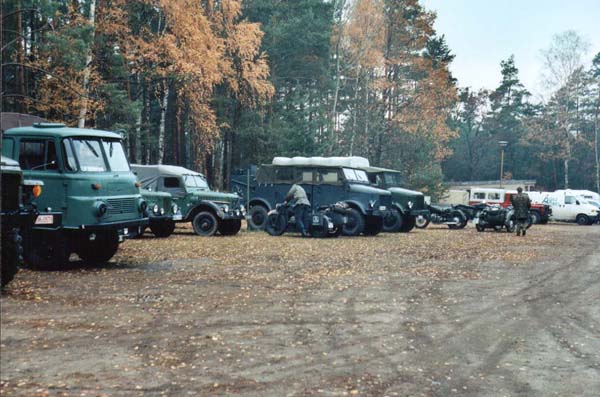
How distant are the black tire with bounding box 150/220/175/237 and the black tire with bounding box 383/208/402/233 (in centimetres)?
846

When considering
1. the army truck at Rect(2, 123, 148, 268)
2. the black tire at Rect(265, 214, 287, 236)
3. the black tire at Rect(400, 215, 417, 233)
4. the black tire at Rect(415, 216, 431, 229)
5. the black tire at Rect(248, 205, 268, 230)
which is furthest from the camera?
the black tire at Rect(415, 216, 431, 229)

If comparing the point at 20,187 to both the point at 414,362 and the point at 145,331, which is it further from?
the point at 414,362

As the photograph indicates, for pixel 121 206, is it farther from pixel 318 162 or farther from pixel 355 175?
pixel 318 162

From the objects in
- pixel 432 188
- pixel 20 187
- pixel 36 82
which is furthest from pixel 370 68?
pixel 20 187

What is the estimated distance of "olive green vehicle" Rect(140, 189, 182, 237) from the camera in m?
16.2

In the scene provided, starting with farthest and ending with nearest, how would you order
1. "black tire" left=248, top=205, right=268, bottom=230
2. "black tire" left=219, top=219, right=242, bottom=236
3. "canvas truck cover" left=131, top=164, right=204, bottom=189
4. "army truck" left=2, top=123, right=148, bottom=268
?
"black tire" left=248, top=205, right=268, bottom=230
"black tire" left=219, top=219, right=242, bottom=236
"canvas truck cover" left=131, top=164, right=204, bottom=189
"army truck" left=2, top=123, right=148, bottom=268

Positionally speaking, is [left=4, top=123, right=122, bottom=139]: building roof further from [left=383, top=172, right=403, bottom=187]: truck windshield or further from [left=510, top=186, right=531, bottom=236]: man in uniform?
[left=510, top=186, right=531, bottom=236]: man in uniform

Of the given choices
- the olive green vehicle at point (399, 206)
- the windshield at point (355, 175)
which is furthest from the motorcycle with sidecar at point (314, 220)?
the olive green vehicle at point (399, 206)

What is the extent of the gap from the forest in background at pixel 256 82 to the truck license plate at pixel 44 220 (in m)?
2.86

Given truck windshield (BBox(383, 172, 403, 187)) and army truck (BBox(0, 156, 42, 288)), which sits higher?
truck windshield (BBox(383, 172, 403, 187))

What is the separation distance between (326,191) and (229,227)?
131 inches

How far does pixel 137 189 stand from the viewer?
11.4 meters

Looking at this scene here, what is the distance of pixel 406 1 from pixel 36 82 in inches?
988

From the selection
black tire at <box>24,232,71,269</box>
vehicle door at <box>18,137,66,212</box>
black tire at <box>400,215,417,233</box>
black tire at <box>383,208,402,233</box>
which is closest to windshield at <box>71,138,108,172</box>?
vehicle door at <box>18,137,66,212</box>
